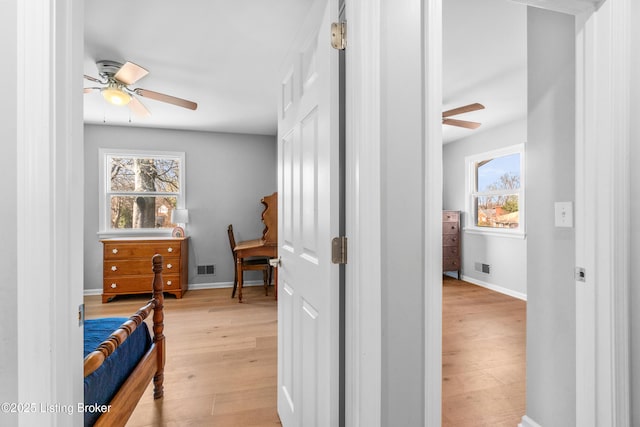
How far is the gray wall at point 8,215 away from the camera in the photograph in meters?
→ 0.70

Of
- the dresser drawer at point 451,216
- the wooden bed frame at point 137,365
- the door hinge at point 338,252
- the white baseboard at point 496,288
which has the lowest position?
the white baseboard at point 496,288

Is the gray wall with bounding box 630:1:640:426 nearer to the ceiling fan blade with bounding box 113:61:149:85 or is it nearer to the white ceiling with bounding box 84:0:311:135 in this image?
the white ceiling with bounding box 84:0:311:135

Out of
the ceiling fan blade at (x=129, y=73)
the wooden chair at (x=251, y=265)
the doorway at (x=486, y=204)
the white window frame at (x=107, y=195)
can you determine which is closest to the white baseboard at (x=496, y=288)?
the doorway at (x=486, y=204)

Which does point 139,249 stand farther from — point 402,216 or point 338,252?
point 402,216

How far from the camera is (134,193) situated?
15.3 ft

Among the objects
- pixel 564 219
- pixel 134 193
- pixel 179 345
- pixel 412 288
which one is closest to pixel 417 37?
pixel 412 288

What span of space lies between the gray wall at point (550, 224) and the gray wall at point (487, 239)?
305 centimetres

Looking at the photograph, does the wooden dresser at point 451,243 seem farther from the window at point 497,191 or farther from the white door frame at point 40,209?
the white door frame at point 40,209

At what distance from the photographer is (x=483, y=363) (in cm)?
245

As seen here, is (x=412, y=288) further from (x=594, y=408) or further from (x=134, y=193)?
(x=134, y=193)

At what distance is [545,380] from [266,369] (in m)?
1.82

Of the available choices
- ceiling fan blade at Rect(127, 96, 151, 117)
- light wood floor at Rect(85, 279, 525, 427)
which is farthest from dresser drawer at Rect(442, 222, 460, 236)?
ceiling fan blade at Rect(127, 96, 151, 117)

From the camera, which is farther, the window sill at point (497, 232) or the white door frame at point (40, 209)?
the window sill at point (497, 232)

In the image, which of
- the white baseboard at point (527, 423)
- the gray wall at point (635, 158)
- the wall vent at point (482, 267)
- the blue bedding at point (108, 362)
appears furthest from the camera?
the wall vent at point (482, 267)
